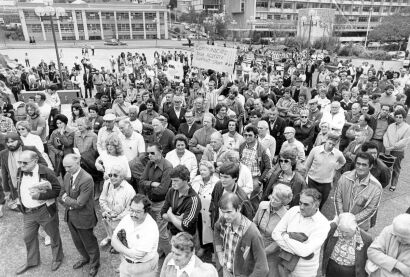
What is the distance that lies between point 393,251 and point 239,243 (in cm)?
148

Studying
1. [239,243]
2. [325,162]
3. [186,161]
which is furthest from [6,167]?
[325,162]

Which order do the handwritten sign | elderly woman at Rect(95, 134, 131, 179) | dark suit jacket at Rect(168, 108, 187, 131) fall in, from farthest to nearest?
the handwritten sign → dark suit jacket at Rect(168, 108, 187, 131) → elderly woman at Rect(95, 134, 131, 179)

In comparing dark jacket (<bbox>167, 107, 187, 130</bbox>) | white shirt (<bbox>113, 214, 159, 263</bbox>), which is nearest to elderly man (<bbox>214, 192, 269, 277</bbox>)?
white shirt (<bbox>113, 214, 159, 263</bbox>)

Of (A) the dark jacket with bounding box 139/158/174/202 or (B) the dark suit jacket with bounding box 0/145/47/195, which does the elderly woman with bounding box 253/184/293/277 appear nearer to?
(A) the dark jacket with bounding box 139/158/174/202

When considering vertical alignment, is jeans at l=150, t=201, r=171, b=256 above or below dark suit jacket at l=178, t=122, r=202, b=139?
below

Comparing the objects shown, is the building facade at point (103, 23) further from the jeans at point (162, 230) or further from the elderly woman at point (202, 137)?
the jeans at point (162, 230)

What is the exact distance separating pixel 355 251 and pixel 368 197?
90 centimetres

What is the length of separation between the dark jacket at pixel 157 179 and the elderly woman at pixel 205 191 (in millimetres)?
408

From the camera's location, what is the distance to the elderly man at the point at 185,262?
8.41 ft

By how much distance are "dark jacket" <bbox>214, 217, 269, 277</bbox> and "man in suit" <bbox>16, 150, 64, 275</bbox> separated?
9.20 feet

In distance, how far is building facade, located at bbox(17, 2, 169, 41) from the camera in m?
65.7

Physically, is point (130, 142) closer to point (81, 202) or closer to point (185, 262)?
point (81, 202)

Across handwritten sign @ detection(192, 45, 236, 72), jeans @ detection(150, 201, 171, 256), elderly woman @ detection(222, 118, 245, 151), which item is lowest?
jeans @ detection(150, 201, 171, 256)

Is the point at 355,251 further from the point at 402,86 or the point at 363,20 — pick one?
the point at 363,20
